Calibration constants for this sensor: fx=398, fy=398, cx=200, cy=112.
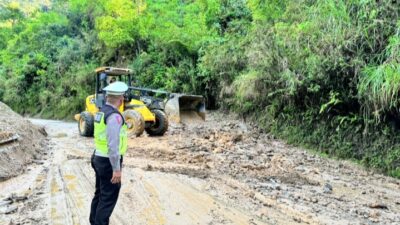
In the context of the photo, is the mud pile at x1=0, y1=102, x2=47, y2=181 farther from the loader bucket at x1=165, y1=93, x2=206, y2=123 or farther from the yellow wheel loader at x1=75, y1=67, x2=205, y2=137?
the loader bucket at x1=165, y1=93, x2=206, y2=123

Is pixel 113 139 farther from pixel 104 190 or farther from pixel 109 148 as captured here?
pixel 104 190

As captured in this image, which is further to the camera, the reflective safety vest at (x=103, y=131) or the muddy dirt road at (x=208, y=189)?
the muddy dirt road at (x=208, y=189)

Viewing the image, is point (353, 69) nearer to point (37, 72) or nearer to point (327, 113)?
point (327, 113)

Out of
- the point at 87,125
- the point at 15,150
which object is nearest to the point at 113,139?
the point at 15,150

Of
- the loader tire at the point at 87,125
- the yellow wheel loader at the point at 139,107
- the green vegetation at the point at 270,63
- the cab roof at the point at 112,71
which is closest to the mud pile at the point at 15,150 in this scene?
the loader tire at the point at 87,125

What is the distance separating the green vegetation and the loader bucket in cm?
142

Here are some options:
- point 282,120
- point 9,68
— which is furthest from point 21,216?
point 9,68

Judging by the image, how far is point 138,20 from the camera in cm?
2097

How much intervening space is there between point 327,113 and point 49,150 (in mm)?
7171

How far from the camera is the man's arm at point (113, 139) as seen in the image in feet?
12.4

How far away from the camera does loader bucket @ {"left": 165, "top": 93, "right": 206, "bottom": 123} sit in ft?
42.5

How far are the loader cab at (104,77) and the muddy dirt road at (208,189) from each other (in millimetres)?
2532

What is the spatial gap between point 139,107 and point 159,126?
0.80 metres

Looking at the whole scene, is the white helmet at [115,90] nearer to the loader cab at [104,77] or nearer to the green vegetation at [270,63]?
the green vegetation at [270,63]
